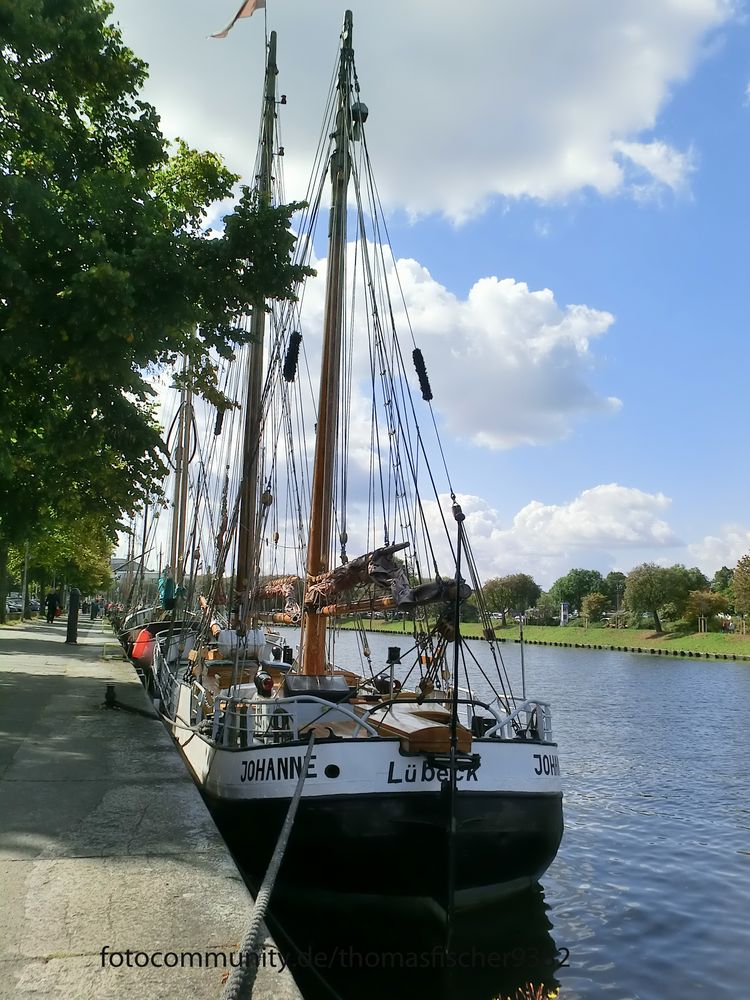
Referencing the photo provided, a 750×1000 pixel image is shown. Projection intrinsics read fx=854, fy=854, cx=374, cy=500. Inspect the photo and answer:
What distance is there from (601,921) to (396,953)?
11.8 ft

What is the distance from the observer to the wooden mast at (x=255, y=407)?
18938mm

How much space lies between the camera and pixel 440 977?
8.66 m

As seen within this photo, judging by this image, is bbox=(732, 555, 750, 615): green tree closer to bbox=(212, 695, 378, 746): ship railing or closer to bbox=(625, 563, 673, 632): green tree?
bbox=(625, 563, 673, 632): green tree

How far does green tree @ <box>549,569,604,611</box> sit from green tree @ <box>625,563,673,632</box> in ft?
203

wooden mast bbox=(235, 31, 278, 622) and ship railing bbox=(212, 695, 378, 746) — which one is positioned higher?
wooden mast bbox=(235, 31, 278, 622)

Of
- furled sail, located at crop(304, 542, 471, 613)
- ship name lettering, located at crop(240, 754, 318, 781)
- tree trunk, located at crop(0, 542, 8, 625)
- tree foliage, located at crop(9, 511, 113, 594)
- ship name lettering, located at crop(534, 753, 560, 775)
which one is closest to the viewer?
ship name lettering, located at crop(240, 754, 318, 781)

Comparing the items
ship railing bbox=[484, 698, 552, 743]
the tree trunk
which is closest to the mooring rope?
ship railing bbox=[484, 698, 552, 743]

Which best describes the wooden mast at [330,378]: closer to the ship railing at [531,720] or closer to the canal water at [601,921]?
the ship railing at [531,720]

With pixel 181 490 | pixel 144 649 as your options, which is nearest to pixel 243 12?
pixel 144 649

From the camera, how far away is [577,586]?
179 meters

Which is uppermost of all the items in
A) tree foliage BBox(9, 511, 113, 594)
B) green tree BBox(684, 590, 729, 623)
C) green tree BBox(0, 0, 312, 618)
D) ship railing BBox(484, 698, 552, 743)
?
green tree BBox(0, 0, 312, 618)

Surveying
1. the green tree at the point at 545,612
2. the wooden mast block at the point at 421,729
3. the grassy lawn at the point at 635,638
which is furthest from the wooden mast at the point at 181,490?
the green tree at the point at 545,612

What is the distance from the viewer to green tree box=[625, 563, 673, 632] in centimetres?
10962

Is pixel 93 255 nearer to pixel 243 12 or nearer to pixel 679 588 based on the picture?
pixel 243 12
